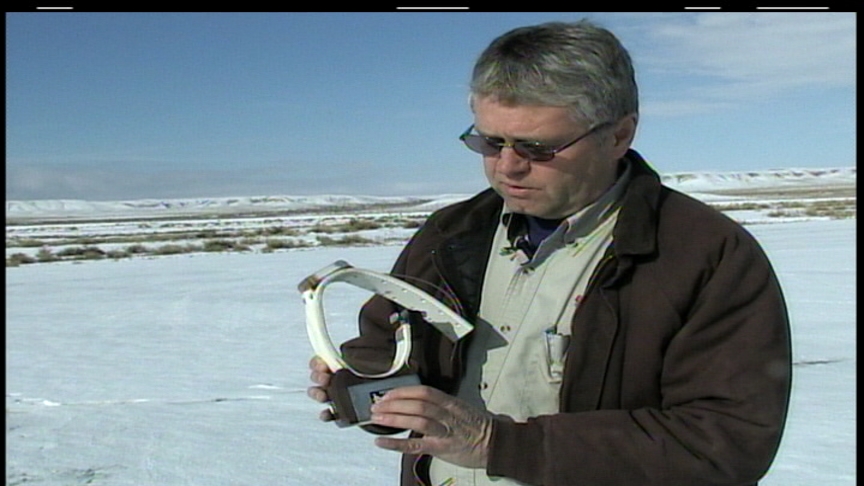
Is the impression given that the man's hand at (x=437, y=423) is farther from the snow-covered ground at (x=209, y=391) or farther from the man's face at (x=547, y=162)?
the snow-covered ground at (x=209, y=391)

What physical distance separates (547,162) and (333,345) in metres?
0.46

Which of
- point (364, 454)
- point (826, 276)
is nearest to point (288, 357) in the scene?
point (364, 454)

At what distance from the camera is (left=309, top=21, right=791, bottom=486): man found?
128cm

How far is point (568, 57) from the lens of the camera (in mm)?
1327

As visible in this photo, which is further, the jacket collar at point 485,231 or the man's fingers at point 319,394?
the man's fingers at point 319,394

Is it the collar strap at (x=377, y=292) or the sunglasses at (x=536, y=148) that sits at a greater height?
the sunglasses at (x=536, y=148)

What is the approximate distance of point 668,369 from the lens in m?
1.32

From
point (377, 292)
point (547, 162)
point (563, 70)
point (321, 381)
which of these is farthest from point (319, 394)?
point (563, 70)

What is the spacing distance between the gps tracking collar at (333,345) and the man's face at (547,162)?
0.22 m

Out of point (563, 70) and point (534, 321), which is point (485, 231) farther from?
point (563, 70)

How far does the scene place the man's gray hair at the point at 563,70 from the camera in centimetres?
132

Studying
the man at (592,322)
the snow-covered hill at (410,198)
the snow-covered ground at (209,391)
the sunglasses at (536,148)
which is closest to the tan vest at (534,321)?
the man at (592,322)

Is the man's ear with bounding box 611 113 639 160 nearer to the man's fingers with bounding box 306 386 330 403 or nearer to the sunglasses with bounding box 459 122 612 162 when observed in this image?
the sunglasses with bounding box 459 122 612 162

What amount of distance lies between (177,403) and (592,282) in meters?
3.79
